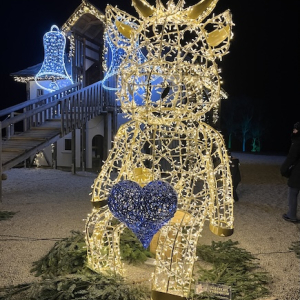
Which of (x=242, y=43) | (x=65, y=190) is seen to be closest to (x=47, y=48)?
(x=65, y=190)

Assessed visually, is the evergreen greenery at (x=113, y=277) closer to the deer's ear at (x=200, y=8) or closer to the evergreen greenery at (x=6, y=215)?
the evergreen greenery at (x=6, y=215)

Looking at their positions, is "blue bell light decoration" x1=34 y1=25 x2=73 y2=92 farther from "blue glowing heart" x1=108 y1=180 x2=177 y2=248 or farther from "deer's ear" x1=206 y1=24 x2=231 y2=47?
"blue glowing heart" x1=108 y1=180 x2=177 y2=248

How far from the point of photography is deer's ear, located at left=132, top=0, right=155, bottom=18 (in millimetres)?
3092

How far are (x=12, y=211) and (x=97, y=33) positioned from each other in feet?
30.7

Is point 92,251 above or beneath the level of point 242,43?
beneath

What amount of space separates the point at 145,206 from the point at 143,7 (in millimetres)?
1682

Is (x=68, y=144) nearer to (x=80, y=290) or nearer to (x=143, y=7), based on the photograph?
(x=80, y=290)

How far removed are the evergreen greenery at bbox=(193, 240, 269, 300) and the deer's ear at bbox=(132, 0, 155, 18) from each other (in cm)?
265

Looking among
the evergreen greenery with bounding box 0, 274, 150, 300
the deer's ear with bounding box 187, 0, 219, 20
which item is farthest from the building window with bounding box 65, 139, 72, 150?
the deer's ear with bounding box 187, 0, 219, 20

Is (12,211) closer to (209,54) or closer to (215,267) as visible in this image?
(215,267)

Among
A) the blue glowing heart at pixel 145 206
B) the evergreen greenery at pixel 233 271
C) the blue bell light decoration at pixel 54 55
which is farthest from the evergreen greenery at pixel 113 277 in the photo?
the blue bell light decoration at pixel 54 55

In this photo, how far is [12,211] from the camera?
740 cm

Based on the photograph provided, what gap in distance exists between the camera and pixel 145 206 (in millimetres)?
2951

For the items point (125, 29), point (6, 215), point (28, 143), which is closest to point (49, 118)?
point (28, 143)
